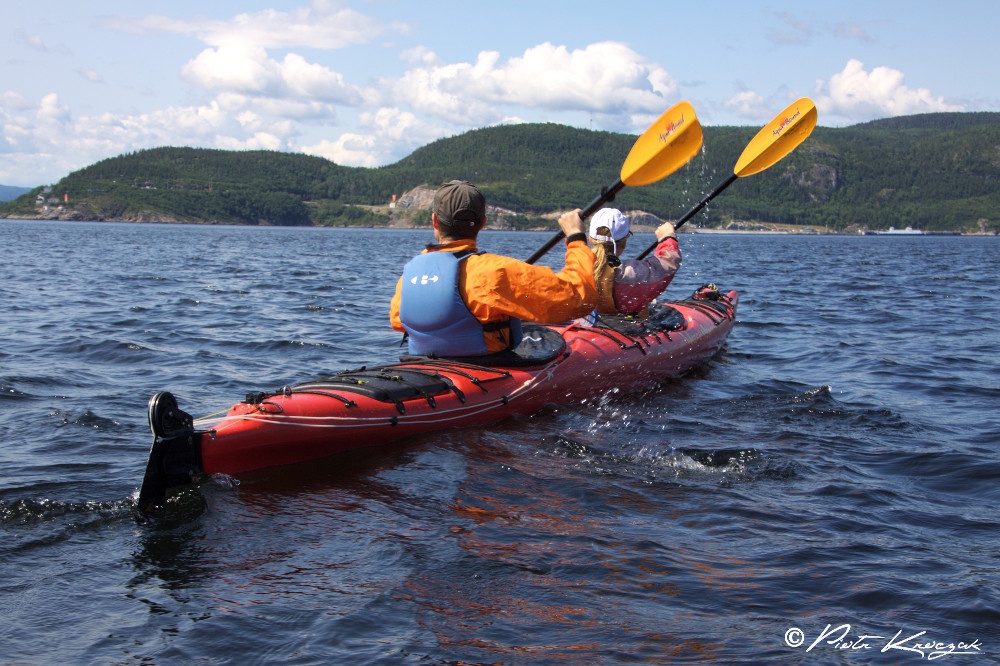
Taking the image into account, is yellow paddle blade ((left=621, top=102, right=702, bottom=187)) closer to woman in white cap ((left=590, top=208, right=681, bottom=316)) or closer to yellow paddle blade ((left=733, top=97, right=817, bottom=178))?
woman in white cap ((left=590, top=208, right=681, bottom=316))

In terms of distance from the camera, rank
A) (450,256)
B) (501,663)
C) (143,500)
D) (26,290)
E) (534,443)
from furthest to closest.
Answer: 1. (26,290)
2. (534,443)
3. (450,256)
4. (143,500)
5. (501,663)

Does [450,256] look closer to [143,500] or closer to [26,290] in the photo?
[143,500]

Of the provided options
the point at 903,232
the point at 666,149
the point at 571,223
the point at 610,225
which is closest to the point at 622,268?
the point at 610,225

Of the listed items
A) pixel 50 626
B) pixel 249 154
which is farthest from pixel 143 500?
pixel 249 154

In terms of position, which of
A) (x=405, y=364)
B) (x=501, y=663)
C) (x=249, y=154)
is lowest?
(x=501, y=663)

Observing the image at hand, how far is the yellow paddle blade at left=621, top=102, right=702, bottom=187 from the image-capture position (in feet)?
24.3

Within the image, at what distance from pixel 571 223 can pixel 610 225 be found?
1.22m

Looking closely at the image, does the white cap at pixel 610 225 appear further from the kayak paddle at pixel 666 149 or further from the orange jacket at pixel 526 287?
the orange jacket at pixel 526 287

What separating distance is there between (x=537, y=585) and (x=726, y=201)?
136025 millimetres

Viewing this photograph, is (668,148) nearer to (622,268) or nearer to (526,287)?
(622,268)

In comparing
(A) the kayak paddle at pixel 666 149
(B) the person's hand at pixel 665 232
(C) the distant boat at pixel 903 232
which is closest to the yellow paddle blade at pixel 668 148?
(A) the kayak paddle at pixel 666 149

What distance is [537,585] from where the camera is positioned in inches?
141

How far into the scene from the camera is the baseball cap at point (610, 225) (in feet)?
22.8

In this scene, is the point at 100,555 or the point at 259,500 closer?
the point at 100,555
